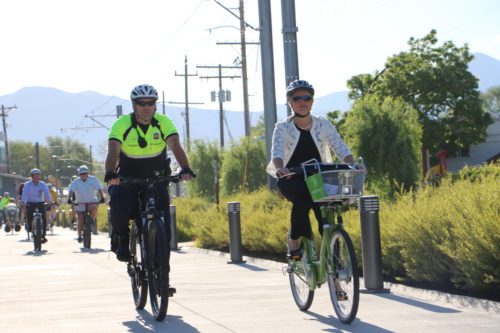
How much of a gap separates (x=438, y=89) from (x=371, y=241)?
154 feet

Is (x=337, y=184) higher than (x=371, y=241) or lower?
higher

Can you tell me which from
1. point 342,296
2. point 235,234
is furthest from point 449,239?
point 235,234

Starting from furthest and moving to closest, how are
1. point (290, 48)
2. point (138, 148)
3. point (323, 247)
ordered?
1. point (290, 48)
2. point (138, 148)
3. point (323, 247)

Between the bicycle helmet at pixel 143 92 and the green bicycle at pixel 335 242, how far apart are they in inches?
60.9

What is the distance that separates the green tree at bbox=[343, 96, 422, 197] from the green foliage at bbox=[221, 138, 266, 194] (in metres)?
4.36

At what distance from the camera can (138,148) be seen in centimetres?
748

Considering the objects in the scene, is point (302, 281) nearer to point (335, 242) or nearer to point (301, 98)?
point (335, 242)

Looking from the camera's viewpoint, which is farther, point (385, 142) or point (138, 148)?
point (385, 142)

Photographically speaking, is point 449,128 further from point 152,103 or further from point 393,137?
point 152,103

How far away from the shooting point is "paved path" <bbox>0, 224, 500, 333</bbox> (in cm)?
639

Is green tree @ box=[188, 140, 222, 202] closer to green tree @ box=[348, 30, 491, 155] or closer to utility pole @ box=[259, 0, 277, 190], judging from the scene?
green tree @ box=[348, 30, 491, 155]

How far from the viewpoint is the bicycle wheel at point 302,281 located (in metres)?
6.90

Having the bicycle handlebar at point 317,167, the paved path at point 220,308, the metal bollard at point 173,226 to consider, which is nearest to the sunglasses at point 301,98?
the bicycle handlebar at point 317,167

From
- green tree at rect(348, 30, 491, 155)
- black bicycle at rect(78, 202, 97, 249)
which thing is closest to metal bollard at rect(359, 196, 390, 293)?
black bicycle at rect(78, 202, 97, 249)
